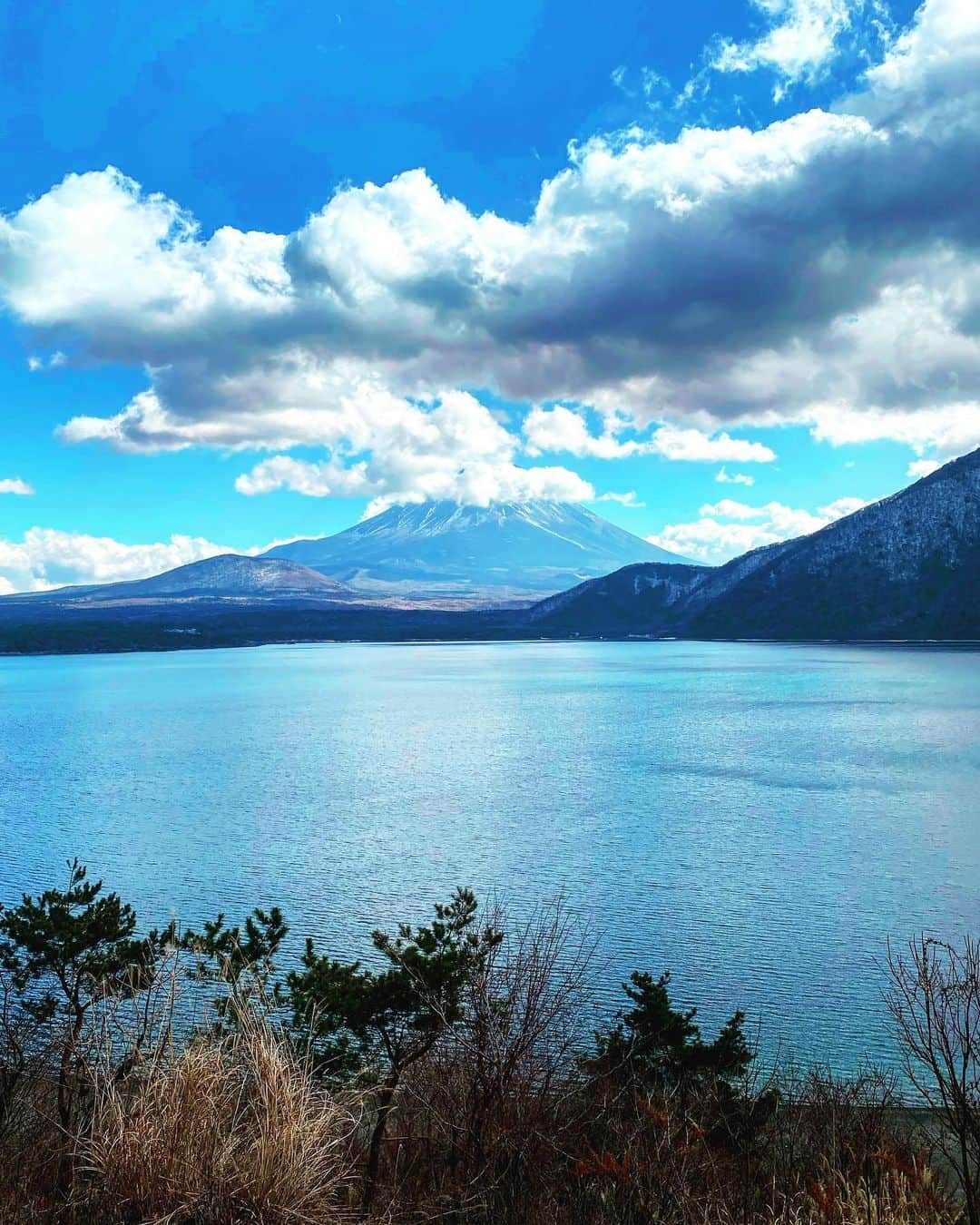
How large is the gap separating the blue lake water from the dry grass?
12.7m

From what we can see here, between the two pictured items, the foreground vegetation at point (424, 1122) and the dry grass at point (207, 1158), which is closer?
the dry grass at point (207, 1158)

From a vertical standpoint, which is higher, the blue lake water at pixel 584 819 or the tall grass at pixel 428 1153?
the tall grass at pixel 428 1153

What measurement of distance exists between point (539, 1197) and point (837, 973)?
47.0 ft

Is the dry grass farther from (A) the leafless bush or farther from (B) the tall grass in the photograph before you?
(A) the leafless bush

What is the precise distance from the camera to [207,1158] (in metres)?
5.66

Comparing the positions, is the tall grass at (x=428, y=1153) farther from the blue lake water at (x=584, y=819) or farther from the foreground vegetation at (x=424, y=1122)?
the blue lake water at (x=584, y=819)

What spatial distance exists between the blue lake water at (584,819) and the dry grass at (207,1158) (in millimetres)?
12714

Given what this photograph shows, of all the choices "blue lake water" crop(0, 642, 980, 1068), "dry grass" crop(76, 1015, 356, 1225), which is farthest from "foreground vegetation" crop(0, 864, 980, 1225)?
"blue lake water" crop(0, 642, 980, 1068)

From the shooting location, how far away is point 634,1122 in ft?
31.3

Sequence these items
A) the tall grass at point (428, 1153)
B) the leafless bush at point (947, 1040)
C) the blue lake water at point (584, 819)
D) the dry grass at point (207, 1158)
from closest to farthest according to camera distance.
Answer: the dry grass at point (207, 1158) → the tall grass at point (428, 1153) → the leafless bush at point (947, 1040) → the blue lake water at point (584, 819)

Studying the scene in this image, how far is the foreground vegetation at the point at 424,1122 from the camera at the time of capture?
572cm

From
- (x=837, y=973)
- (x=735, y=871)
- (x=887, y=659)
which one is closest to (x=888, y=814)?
(x=735, y=871)

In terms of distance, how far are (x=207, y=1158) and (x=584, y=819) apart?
29.8m

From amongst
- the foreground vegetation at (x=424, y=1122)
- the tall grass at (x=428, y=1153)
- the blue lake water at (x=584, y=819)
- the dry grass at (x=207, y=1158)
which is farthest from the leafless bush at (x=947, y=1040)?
the dry grass at (x=207, y=1158)
